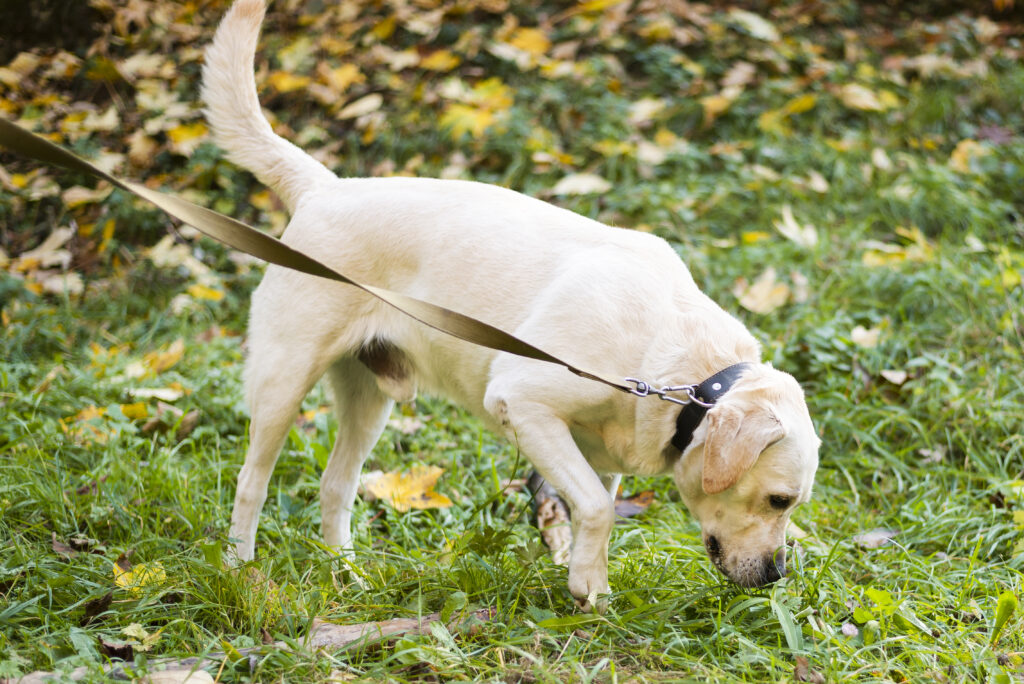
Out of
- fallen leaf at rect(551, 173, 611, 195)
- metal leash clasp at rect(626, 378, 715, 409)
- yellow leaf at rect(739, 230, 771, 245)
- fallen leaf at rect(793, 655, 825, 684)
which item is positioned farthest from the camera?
fallen leaf at rect(551, 173, 611, 195)

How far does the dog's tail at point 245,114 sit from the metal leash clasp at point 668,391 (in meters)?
1.68

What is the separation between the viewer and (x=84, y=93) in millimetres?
7297

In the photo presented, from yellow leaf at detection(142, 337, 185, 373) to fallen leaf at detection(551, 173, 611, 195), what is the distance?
2.74m

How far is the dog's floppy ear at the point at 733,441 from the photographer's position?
2.56 metres

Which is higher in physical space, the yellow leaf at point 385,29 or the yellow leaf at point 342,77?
the yellow leaf at point 385,29

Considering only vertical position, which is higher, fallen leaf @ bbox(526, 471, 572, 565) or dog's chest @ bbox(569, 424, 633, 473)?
dog's chest @ bbox(569, 424, 633, 473)

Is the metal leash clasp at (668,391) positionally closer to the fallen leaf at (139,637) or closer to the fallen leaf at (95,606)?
the fallen leaf at (139,637)

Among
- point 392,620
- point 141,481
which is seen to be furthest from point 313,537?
point 392,620

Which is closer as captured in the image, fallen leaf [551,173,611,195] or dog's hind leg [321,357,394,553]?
dog's hind leg [321,357,394,553]

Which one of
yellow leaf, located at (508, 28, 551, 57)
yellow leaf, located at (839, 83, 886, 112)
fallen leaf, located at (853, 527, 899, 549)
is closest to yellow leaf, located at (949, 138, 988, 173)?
yellow leaf, located at (839, 83, 886, 112)

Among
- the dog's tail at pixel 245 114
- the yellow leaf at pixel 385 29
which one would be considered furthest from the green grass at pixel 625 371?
the dog's tail at pixel 245 114

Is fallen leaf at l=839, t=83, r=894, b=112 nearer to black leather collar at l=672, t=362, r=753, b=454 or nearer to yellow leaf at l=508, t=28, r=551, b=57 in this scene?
yellow leaf at l=508, t=28, r=551, b=57

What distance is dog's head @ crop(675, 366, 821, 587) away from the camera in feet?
8.44

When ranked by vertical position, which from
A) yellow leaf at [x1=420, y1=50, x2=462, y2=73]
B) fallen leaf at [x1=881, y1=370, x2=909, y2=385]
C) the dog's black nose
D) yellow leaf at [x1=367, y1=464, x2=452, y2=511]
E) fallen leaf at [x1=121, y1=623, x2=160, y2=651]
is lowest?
fallen leaf at [x1=881, y1=370, x2=909, y2=385]
